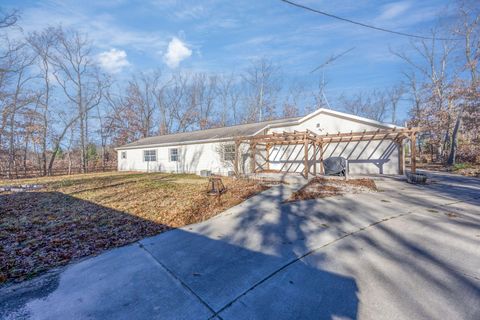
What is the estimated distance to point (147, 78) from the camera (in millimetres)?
33250

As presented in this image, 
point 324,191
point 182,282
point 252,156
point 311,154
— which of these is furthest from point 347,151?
point 182,282

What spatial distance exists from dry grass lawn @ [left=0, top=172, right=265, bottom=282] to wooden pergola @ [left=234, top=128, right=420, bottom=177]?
152 inches

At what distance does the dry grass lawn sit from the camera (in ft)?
12.9

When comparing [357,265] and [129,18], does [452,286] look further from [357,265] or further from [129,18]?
[129,18]

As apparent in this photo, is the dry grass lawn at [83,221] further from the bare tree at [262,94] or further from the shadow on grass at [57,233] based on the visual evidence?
the bare tree at [262,94]

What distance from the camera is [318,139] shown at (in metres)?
12.5

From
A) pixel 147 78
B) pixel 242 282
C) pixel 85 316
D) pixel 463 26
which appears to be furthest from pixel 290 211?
pixel 147 78

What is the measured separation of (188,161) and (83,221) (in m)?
11.0

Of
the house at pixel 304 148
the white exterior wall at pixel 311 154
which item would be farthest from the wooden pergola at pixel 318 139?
the white exterior wall at pixel 311 154

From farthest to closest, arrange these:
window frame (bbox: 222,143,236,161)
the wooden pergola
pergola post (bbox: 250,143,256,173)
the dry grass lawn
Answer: window frame (bbox: 222,143,236,161)
pergola post (bbox: 250,143,256,173)
the wooden pergola
the dry grass lawn

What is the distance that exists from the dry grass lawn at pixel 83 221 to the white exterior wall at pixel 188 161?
5.71 m

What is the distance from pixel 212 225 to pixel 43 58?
31270mm

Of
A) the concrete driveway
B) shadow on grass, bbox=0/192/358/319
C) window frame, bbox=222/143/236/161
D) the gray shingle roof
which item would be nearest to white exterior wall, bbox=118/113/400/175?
window frame, bbox=222/143/236/161

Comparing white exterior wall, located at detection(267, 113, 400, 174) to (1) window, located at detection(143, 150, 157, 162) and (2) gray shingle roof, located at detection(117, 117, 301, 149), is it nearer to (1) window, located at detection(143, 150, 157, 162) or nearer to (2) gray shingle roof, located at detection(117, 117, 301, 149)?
(2) gray shingle roof, located at detection(117, 117, 301, 149)
